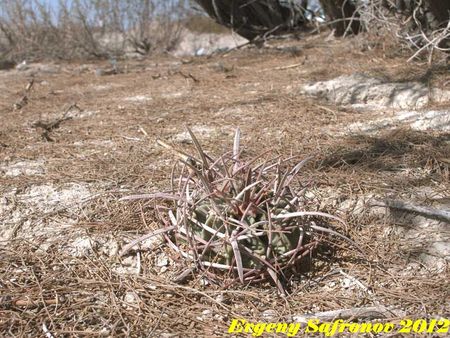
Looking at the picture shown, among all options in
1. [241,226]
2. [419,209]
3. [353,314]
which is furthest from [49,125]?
[353,314]

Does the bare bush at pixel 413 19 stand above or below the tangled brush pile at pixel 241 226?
above

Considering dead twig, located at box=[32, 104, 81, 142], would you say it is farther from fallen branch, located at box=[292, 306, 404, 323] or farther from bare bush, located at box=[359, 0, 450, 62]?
bare bush, located at box=[359, 0, 450, 62]

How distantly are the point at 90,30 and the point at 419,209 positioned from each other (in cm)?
861

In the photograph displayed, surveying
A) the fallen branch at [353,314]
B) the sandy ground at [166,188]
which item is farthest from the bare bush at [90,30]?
the fallen branch at [353,314]

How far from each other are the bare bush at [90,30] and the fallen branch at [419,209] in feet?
25.5

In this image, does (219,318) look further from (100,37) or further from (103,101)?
(100,37)

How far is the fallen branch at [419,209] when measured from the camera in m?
1.84

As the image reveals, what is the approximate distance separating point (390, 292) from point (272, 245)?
40 cm

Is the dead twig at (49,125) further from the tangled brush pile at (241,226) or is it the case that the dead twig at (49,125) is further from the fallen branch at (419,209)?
the fallen branch at (419,209)

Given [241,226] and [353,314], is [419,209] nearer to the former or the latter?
[353,314]

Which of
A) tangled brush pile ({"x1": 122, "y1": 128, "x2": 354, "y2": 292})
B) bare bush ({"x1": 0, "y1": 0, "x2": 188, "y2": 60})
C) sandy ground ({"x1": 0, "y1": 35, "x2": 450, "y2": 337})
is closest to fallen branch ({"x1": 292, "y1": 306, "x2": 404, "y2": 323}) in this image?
sandy ground ({"x1": 0, "y1": 35, "x2": 450, "y2": 337})

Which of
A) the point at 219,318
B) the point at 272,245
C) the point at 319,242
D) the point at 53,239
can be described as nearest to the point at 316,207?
the point at 319,242

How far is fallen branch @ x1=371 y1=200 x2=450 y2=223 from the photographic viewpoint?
1838 millimetres

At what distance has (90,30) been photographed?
9367mm
